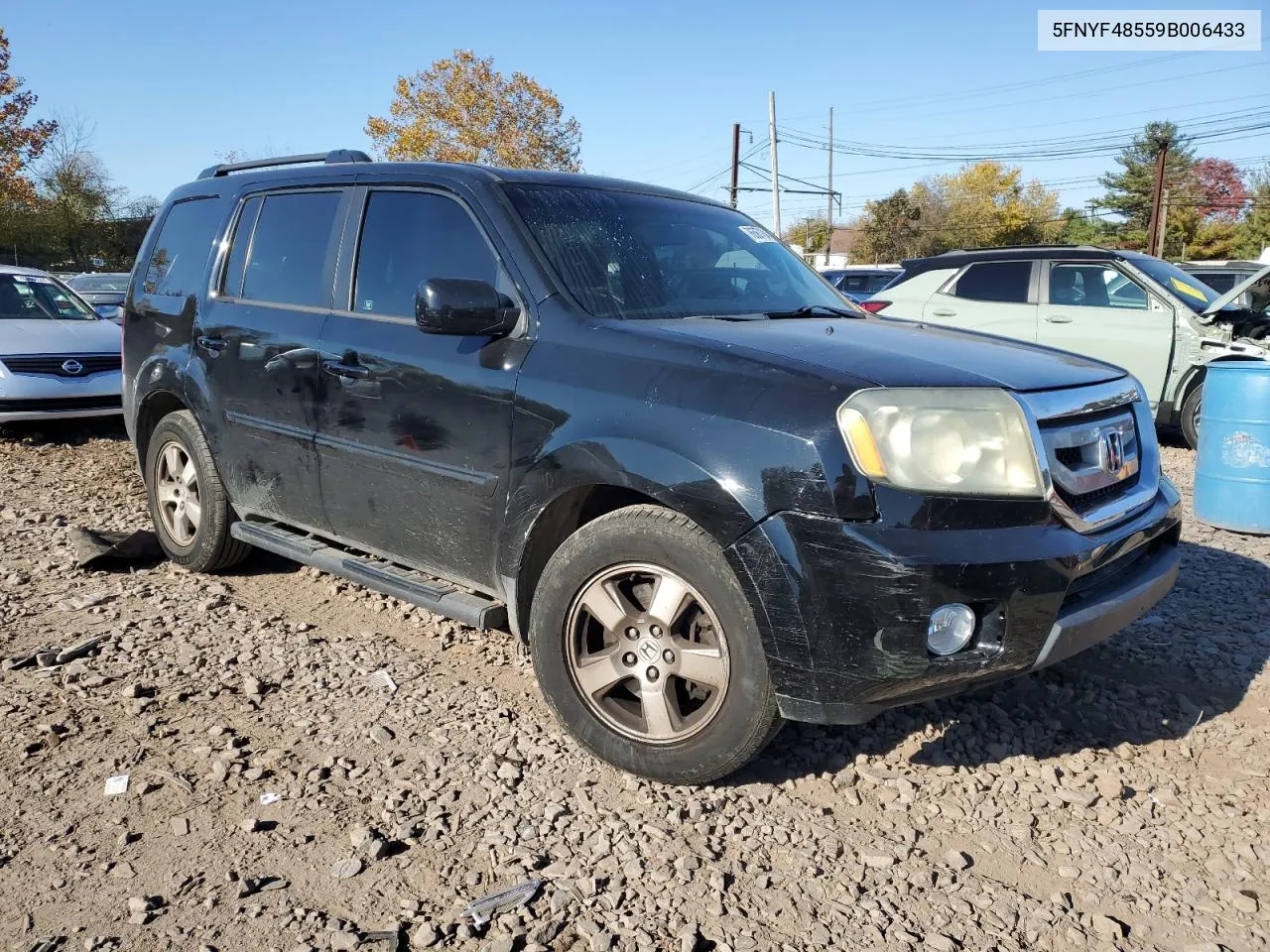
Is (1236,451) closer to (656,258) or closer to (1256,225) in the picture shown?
(656,258)

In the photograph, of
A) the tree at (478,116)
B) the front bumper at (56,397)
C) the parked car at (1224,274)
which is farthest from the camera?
the tree at (478,116)

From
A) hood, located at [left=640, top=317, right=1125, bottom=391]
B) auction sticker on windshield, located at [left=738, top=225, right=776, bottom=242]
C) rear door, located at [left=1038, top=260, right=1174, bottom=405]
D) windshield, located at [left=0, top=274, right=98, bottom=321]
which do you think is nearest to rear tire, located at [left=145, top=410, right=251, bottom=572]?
hood, located at [left=640, top=317, right=1125, bottom=391]

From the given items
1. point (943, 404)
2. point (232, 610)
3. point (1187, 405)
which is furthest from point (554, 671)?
point (1187, 405)

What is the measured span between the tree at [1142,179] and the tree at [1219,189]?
1.18 m

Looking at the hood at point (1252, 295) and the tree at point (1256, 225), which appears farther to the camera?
the tree at point (1256, 225)

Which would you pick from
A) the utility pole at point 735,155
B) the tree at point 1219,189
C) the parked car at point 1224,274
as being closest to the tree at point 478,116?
the utility pole at point 735,155

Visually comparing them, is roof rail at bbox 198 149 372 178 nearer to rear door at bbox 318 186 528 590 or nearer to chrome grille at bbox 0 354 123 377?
rear door at bbox 318 186 528 590

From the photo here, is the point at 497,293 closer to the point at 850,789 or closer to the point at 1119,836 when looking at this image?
the point at 850,789

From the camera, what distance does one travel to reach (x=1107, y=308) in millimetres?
9211

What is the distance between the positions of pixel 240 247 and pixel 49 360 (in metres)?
5.45

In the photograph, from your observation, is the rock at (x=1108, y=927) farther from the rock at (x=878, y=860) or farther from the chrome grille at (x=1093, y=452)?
the chrome grille at (x=1093, y=452)

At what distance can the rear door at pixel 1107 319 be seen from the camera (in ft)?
29.0

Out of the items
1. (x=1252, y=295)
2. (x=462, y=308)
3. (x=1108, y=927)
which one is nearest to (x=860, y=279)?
(x=1252, y=295)

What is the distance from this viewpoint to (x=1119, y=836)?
2783 millimetres
